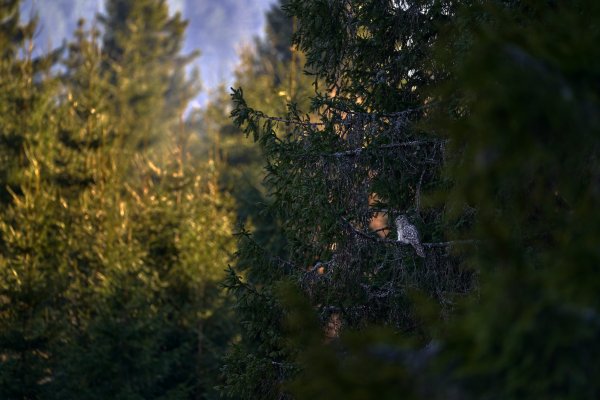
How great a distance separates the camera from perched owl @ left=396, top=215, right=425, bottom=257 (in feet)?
20.5

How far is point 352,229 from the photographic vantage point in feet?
21.6

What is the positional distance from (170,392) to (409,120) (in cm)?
833

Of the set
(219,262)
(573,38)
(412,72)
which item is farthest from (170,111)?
(573,38)

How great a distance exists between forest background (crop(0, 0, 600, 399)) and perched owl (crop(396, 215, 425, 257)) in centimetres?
8

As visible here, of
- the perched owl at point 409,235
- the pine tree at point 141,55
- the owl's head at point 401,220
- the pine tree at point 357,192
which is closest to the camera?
the perched owl at point 409,235

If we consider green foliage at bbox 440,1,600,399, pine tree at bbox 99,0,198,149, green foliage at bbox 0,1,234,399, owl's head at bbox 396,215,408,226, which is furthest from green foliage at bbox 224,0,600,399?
pine tree at bbox 99,0,198,149

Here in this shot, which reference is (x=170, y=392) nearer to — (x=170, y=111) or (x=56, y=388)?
(x=56, y=388)

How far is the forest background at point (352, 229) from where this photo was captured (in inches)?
92.1

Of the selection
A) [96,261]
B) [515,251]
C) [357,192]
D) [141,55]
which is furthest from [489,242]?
[141,55]

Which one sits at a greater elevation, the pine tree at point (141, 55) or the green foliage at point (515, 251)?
the pine tree at point (141, 55)

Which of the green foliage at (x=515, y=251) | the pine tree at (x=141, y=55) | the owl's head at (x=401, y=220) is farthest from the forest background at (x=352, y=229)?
the pine tree at (x=141, y=55)

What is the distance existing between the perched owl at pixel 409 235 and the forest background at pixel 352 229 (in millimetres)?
82

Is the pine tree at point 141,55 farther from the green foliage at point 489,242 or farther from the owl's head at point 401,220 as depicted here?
the owl's head at point 401,220

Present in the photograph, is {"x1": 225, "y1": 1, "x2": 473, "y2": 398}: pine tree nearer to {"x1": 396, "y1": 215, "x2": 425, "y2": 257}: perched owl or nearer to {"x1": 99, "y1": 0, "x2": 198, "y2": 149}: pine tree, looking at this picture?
{"x1": 396, "y1": 215, "x2": 425, "y2": 257}: perched owl
